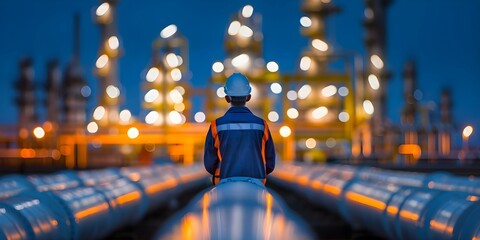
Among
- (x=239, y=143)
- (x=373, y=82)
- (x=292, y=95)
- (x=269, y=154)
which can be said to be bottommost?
(x=269, y=154)

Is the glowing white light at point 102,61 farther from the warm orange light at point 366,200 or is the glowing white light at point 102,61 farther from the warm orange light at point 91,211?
the warm orange light at point 91,211

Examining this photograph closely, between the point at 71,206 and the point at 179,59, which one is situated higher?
the point at 179,59

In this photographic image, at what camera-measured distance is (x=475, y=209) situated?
7.77m

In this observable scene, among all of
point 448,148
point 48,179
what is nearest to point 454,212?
point 48,179

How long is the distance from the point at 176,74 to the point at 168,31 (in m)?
4.21

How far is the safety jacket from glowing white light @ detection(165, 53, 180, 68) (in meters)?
51.9

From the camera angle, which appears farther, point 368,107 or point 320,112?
point 320,112

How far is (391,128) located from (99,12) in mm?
27365

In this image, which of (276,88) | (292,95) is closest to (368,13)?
(292,95)

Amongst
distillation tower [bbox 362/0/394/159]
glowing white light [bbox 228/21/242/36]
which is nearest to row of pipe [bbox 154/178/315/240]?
glowing white light [bbox 228/21/242/36]

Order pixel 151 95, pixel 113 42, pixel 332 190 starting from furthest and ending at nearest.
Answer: pixel 151 95 < pixel 113 42 < pixel 332 190

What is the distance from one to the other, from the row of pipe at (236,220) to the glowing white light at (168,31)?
49.7 meters

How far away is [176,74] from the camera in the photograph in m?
59.1

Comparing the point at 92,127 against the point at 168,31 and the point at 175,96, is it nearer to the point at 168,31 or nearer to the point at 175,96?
the point at 175,96
